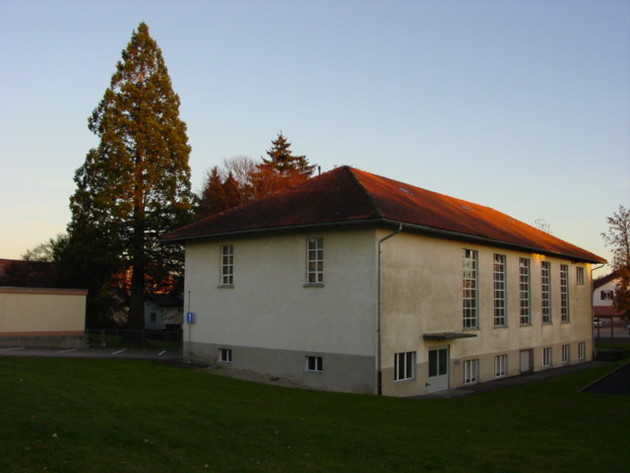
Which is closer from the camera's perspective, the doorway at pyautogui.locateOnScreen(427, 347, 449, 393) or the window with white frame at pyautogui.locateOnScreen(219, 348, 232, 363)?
the doorway at pyautogui.locateOnScreen(427, 347, 449, 393)

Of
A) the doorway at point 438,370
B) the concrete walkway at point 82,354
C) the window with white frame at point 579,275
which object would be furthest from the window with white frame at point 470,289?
the window with white frame at point 579,275

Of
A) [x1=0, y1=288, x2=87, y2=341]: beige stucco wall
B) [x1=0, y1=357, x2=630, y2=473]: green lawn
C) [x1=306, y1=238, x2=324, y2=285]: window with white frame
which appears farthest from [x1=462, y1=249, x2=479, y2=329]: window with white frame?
[x1=0, y1=288, x2=87, y2=341]: beige stucco wall

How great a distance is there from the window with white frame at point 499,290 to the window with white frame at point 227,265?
12131mm

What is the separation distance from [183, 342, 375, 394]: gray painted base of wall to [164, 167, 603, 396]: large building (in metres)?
0.04

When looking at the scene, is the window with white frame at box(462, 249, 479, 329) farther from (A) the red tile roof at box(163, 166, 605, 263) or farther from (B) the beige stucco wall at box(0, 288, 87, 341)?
(B) the beige stucco wall at box(0, 288, 87, 341)

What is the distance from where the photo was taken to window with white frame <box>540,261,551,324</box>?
3369cm

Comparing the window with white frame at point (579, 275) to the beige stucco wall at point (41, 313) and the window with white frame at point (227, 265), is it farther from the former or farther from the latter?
the beige stucco wall at point (41, 313)

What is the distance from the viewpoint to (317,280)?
22.6m

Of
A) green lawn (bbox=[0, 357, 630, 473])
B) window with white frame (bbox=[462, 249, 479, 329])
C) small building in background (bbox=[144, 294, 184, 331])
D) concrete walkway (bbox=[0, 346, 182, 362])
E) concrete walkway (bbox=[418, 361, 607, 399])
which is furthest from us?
small building in background (bbox=[144, 294, 184, 331])

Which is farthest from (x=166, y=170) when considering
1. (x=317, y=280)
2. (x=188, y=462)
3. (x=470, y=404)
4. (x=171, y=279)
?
(x=188, y=462)

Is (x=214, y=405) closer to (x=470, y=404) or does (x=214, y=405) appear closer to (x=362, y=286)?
(x=362, y=286)

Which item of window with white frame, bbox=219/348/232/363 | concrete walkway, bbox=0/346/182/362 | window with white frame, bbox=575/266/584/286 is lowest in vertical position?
concrete walkway, bbox=0/346/182/362

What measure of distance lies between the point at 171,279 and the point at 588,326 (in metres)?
27.4

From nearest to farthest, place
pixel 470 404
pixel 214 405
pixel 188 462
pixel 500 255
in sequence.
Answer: pixel 188 462
pixel 214 405
pixel 470 404
pixel 500 255
